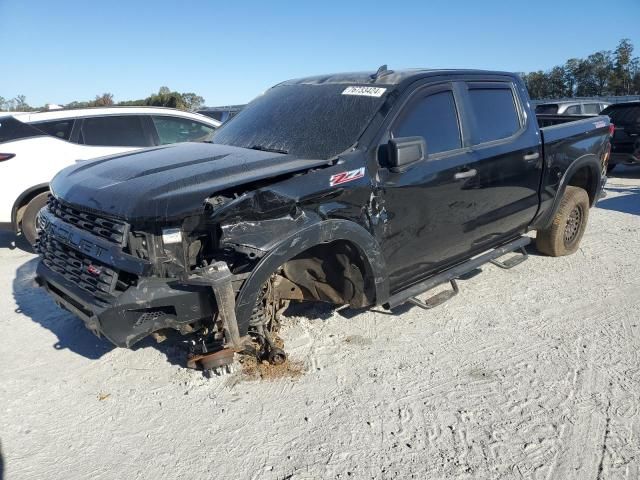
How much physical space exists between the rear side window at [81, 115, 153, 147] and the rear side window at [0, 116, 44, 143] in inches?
23.5

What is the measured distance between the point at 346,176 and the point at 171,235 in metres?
1.15

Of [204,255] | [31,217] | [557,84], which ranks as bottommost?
[31,217]

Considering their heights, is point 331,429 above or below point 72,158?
below

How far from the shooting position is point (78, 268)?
3.05 meters

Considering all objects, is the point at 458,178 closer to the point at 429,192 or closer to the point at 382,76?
the point at 429,192

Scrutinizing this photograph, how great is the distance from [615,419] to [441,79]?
2630 mm

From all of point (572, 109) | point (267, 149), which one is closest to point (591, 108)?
point (572, 109)

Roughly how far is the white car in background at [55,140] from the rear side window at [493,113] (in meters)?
3.48

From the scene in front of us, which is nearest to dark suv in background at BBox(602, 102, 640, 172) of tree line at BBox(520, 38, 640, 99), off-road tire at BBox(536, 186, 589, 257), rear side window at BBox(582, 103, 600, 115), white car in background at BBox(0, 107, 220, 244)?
rear side window at BBox(582, 103, 600, 115)

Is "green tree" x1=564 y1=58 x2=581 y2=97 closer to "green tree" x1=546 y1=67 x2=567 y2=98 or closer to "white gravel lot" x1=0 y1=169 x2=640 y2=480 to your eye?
"green tree" x1=546 y1=67 x2=567 y2=98

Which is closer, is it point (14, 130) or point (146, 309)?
point (146, 309)

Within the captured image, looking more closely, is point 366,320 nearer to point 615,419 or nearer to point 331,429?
point 331,429

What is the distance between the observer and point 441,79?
153 inches

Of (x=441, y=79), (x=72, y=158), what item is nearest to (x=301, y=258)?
(x=441, y=79)
